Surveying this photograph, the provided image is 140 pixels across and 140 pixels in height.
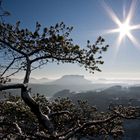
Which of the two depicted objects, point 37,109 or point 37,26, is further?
point 37,26

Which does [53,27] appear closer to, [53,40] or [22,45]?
[53,40]

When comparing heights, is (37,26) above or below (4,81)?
above

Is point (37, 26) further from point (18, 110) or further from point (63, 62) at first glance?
point (18, 110)

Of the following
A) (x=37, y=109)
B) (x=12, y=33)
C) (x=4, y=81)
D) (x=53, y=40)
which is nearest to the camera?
→ (x=37, y=109)

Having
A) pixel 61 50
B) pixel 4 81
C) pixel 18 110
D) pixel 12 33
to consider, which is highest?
pixel 12 33

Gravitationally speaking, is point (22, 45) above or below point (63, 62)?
above

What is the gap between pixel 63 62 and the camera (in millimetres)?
13984

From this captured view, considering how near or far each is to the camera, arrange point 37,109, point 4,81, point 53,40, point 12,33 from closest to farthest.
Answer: point 37,109 → point 53,40 → point 12,33 → point 4,81

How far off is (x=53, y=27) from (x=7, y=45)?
2642 millimetres

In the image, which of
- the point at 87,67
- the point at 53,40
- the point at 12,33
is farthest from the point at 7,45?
the point at 87,67

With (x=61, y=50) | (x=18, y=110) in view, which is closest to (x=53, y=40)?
(x=61, y=50)

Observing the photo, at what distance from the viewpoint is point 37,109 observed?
11086 mm

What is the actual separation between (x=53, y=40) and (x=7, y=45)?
257 cm

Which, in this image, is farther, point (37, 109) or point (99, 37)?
point (99, 37)
